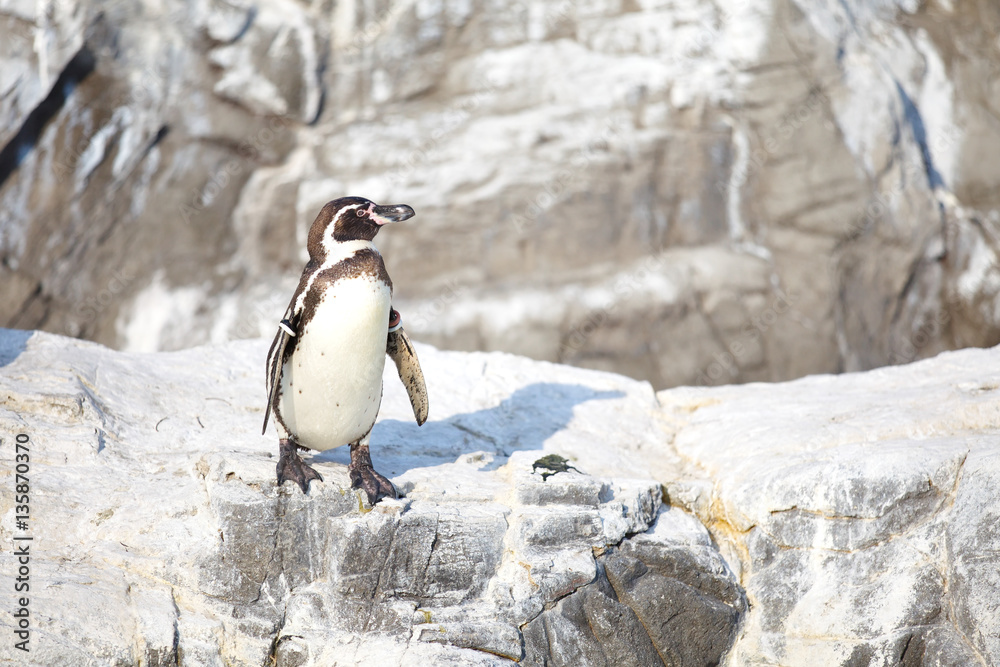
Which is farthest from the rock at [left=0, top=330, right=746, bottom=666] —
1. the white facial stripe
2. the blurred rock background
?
the blurred rock background

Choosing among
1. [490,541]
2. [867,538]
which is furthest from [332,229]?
[867,538]

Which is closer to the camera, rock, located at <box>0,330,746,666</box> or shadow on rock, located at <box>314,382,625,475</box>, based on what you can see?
rock, located at <box>0,330,746,666</box>

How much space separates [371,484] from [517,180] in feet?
21.7

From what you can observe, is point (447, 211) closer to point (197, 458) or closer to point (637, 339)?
point (637, 339)

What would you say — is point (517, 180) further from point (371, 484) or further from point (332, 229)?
point (371, 484)

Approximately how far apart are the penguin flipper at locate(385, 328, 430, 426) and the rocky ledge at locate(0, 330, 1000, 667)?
0.35 m

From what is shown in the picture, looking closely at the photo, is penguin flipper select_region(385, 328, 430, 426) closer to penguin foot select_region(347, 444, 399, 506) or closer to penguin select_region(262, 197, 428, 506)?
penguin select_region(262, 197, 428, 506)

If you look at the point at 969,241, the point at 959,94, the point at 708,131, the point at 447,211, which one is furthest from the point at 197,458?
the point at 959,94

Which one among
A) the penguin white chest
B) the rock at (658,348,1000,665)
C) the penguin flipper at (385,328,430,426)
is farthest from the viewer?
the penguin flipper at (385,328,430,426)

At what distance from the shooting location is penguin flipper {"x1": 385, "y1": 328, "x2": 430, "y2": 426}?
13.0 feet

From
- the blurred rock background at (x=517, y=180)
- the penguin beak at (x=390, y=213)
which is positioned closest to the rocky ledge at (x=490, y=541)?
the penguin beak at (x=390, y=213)

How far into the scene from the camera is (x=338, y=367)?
3555 mm

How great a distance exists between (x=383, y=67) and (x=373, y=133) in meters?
0.84

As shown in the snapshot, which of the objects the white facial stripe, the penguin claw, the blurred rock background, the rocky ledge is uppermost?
the white facial stripe
